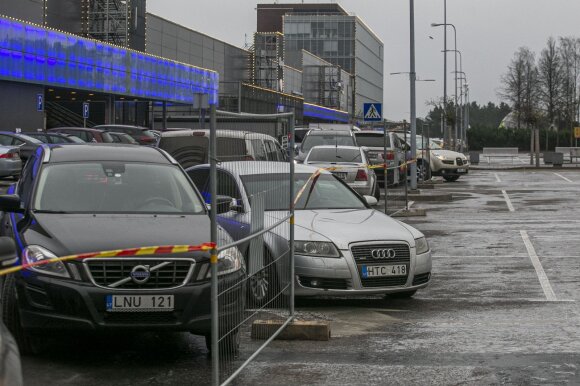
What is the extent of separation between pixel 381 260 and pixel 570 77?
111007mm

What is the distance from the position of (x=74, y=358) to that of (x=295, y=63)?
131264 millimetres

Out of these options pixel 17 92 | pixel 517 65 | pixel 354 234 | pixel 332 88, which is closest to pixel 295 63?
pixel 332 88

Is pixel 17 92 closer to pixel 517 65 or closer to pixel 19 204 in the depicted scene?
pixel 19 204

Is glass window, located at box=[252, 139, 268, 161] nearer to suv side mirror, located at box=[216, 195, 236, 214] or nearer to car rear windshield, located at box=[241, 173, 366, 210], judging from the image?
suv side mirror, located at box=[216, 195, 236, 214]

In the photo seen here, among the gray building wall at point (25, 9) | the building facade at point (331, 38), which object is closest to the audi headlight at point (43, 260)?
the gray building wall at point (25, 9)

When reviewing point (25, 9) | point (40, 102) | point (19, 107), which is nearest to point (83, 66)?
point (25, 9)

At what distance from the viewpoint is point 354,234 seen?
10820 mm

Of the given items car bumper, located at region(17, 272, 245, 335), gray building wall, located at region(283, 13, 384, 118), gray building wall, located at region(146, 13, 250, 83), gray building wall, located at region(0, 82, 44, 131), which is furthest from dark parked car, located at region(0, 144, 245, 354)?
gray building wall, located at region(283, 13, 384, 118)

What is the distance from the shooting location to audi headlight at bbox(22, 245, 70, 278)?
7535 millimetres

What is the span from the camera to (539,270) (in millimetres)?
13922

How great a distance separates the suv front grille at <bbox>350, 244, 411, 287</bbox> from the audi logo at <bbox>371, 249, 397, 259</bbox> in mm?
21

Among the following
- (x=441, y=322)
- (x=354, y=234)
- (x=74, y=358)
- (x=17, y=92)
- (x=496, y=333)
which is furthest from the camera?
(x=17, y=92)

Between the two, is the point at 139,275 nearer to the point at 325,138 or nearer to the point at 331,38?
the point at 325,138

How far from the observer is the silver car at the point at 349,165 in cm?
2584
